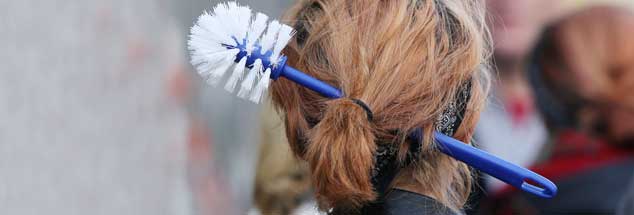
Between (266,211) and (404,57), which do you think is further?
(266,211)

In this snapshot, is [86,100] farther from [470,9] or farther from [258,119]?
[258,119]

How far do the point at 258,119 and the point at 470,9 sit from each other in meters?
1.86

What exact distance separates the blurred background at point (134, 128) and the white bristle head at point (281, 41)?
38cm

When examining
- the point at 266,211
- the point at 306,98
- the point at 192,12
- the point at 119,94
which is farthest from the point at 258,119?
the point at 306,98

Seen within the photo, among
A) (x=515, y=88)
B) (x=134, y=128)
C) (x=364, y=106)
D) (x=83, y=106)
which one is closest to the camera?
(x=364, y=106)

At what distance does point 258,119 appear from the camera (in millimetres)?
3508

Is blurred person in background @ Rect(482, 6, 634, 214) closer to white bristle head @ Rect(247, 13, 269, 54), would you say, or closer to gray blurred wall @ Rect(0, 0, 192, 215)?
gray blurred wall @ Rect(0, 0, 192, 215)

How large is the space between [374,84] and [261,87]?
0.49 ft

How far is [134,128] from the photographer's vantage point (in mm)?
2172

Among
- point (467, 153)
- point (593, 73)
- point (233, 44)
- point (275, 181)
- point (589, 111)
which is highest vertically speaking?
point (233, 44)

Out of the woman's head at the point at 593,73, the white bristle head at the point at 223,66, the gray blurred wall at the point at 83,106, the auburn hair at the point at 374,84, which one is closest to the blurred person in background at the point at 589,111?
the woman's head at the point at 593,73

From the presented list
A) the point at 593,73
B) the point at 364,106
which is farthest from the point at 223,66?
the point at 593,73

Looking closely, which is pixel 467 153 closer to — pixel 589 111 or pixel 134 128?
pixel 134 128

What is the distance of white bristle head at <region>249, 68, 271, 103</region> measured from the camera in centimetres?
155
